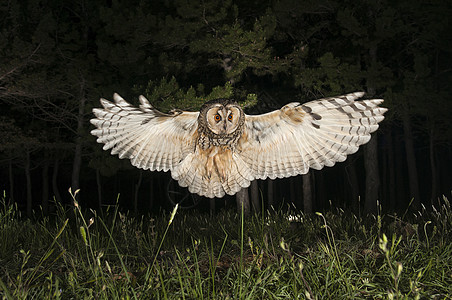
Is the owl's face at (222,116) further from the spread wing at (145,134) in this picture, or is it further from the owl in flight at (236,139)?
the spread wing at (145,134)

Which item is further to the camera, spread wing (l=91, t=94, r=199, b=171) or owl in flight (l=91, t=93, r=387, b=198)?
spread wing (l=91, t=94, r=199, b=171)

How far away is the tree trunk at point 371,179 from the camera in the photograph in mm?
9883

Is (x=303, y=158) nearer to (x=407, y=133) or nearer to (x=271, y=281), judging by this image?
(x=271, y=281)

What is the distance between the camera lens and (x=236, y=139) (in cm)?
369

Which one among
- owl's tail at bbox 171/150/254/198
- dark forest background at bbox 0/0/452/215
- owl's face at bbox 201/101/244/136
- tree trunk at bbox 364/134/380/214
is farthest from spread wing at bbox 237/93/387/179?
tree trunk at bbox 364/134/380/214

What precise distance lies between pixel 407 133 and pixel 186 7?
922 centimetres

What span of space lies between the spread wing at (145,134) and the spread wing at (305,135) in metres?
0.57

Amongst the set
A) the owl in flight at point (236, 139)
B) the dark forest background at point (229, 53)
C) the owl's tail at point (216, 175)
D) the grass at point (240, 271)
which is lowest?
the grass at point (240, 271)

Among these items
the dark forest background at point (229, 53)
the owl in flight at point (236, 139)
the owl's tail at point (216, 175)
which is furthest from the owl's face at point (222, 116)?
the dark forest background at point (229, 53)

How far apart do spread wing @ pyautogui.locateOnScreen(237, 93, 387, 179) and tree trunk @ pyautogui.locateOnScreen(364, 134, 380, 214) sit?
21.9ft

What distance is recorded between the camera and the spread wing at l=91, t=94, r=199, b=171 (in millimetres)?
3738

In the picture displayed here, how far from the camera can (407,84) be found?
386 inches

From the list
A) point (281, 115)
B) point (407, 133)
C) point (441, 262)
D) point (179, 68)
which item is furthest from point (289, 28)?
point (441, 262)

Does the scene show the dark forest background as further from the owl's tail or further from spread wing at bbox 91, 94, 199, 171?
the owl's tail
